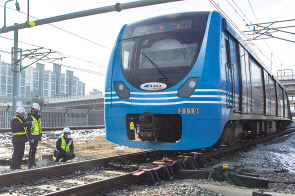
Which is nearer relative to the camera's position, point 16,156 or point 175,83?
point 175,83

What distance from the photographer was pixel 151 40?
670 cm

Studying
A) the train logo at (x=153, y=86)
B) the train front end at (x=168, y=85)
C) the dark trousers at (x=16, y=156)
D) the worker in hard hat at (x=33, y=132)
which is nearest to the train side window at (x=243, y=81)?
the train front end at (x=168, y=85)

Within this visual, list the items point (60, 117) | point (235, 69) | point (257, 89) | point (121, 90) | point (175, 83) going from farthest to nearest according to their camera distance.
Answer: point (60, 117)
point (257, 89)
point (235, 69)
point (121, 90)
point (175, 83)

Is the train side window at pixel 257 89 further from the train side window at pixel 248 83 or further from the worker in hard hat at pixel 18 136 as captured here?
the worker in hard hat at pixel 18 136

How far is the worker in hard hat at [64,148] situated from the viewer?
24.1 feet

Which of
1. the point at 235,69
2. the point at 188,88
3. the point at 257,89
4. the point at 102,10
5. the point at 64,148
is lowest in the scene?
the point at 64,148

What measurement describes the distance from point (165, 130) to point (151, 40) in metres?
2.08

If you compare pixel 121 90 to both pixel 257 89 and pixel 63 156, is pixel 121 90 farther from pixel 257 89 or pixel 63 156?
pixel 257 89

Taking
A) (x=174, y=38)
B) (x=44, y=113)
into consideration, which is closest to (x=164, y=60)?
(x=174, y=38)

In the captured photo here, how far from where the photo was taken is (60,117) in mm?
22906

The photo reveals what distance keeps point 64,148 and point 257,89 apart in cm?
623

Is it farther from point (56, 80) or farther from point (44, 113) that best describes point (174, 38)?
point (56, 80)

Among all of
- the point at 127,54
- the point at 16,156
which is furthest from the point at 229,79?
the point at 16,156

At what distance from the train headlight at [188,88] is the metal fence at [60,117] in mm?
→ 16498
